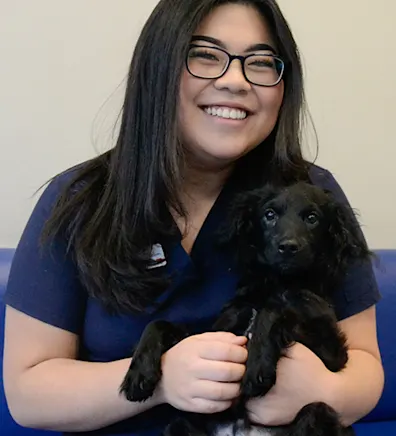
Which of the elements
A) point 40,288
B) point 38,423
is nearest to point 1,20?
point 40,288

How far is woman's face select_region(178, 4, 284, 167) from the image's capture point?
1.06 m

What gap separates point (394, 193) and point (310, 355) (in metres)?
0.99

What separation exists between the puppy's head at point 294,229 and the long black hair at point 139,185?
0.40ft

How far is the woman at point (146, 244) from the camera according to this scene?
40.4 inches

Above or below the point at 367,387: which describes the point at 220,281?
above

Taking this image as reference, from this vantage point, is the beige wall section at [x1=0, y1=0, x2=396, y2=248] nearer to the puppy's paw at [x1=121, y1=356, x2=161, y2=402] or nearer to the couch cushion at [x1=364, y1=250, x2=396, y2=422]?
the couch cushion at [x1=364, y1=250, x2=396, y2=422]

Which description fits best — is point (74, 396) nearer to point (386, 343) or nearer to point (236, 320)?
point (236, 320)

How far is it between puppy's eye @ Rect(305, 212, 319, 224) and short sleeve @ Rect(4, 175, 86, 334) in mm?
372

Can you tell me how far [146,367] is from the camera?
3.13 feet

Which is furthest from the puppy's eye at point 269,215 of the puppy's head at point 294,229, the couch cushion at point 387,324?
the couch cushion at point 387,324

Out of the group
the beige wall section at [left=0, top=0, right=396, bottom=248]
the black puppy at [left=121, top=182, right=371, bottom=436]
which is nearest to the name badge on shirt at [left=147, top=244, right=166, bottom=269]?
the black puppy at [left=121, top=182, right=371, bottom=436]

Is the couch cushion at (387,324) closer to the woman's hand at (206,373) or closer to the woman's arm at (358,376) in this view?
the woman's arm at (358,376)

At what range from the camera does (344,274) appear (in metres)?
1.11

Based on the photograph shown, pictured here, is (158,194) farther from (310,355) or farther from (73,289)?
(310,355)
